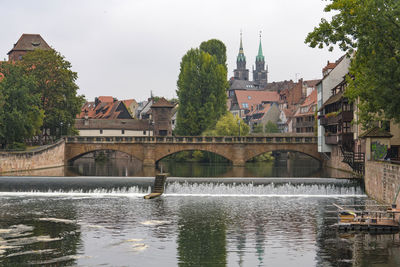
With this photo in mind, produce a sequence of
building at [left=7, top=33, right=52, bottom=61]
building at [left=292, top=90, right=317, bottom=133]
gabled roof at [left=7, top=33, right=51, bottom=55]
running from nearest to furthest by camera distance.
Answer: building at [left=7, top=33, right=52, bottom=61], gabled roof at [left=7, top=33, right=51, bottom=55], building at [left=292, top=90, right=317, bottom=133]

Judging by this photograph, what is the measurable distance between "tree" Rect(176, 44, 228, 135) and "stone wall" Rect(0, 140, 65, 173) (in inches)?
A: 1000

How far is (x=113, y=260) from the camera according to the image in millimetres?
28375

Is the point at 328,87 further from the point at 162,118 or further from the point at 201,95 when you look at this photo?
the point at 162,118

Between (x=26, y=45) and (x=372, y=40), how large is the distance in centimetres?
10369

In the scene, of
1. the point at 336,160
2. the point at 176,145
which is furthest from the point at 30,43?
the point at 336,160

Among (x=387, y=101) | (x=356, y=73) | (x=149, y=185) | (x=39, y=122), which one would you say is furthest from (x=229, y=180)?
(x=39, y=122)

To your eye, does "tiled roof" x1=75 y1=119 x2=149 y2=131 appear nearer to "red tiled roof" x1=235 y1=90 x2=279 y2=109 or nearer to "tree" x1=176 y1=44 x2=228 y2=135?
"tree" x1=176 y1=44 x2=228 y2=135

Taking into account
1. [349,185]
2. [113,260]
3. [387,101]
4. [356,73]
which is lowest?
[113,260]

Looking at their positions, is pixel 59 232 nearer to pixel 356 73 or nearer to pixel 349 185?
pixel 356 73

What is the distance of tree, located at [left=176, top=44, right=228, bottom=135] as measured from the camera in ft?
348

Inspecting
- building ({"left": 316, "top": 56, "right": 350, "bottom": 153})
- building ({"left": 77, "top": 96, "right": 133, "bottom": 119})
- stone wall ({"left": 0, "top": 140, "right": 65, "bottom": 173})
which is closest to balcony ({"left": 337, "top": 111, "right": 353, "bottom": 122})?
building ({"left": 316, "top": 56, "right": 350, "bottom": 153})

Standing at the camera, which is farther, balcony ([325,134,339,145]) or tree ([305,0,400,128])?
balcony ([325,134,339,145])

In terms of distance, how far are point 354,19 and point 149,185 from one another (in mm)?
27839

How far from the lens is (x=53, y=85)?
92.2 meters
